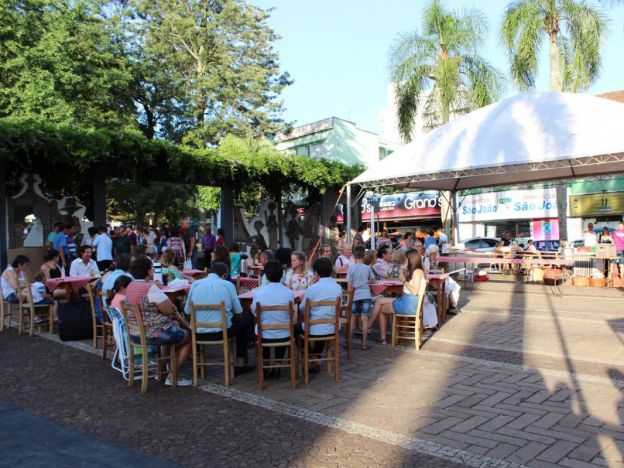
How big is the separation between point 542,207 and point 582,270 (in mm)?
10973

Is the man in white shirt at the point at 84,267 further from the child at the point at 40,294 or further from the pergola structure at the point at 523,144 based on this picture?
the pergola structure at the point at 523,144

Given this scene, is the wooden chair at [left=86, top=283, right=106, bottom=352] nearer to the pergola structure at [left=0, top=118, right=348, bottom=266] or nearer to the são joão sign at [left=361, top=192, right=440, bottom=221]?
the pergola structure at [left=0, top=118, right=348, bottom=266]

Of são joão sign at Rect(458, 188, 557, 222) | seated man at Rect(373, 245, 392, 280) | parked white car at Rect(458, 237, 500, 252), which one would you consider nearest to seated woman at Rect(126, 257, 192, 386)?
seated man at Rect(373, 245, 392, 280)

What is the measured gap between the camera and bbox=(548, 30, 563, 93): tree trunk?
17.8 meters

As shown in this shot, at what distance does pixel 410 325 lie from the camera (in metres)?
7.09

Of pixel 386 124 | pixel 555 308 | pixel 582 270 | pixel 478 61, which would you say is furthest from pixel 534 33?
pixel 386 124

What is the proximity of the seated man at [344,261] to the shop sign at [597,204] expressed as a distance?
57.2ft

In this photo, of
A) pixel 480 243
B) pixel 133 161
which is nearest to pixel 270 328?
pixel 133 161

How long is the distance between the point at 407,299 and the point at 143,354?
3.35 meters

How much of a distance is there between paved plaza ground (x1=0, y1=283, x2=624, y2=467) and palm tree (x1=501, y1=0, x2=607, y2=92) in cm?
1394

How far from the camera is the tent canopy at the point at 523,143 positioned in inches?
419

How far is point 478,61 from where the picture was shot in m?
19.5

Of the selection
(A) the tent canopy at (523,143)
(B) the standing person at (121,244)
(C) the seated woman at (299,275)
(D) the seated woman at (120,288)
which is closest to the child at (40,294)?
(D) the seated woman at (120,288)

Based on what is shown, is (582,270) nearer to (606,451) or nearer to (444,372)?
(444,372)
